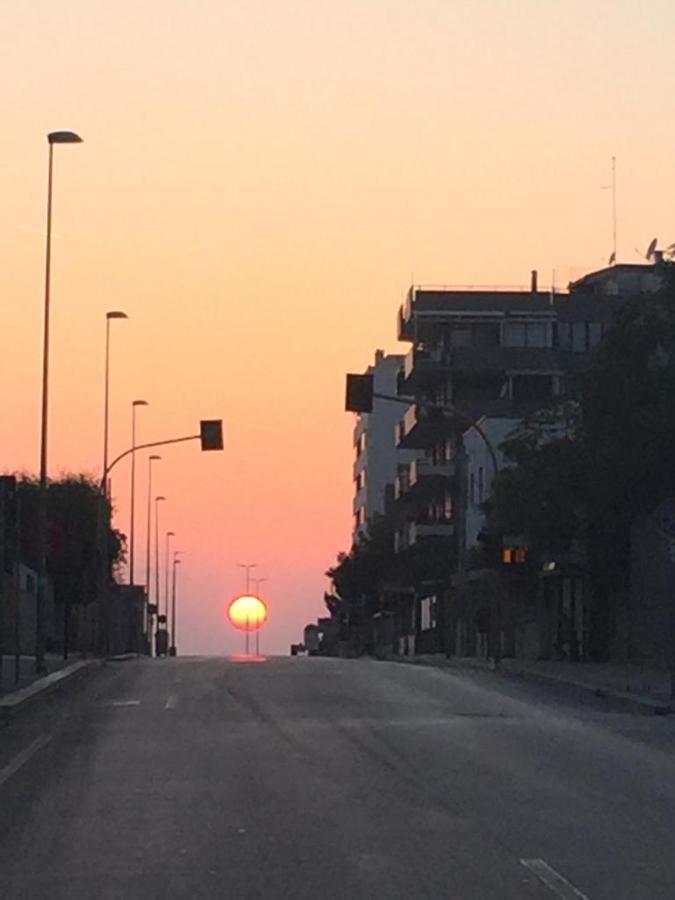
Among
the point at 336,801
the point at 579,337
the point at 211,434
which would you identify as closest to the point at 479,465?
the point at 579,337

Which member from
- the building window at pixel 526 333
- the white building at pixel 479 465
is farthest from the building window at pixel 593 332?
the white building at pixel 479 465

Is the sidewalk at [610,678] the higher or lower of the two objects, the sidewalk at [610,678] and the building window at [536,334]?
the lower

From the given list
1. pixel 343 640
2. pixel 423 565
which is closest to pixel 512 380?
pixel 423 565

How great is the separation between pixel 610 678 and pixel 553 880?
27.7 metres

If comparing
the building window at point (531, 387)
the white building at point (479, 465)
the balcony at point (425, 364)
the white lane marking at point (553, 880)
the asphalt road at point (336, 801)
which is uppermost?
the balcony at point (425, 364)

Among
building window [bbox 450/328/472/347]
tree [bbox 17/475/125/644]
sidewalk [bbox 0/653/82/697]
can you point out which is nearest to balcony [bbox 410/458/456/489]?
building window [bbox 450/328/472/347]

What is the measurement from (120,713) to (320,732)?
5.16m

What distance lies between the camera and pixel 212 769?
19516mm

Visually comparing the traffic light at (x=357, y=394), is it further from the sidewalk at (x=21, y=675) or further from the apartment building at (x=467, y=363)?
the apartment building at (x=467, y=363)

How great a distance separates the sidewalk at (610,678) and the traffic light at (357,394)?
6611mm

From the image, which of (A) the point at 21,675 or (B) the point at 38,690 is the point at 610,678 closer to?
(A) the point at 21,675

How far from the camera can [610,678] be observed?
39.4 metres

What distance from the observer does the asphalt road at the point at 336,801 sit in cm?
1222

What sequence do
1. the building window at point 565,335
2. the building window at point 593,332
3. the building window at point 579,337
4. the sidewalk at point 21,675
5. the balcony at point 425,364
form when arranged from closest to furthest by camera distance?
the sidewalk at point 21,675
the balcony at point 425,364
the building window at point 565,335
the building window at point 579,337
the building window at point 593,332
